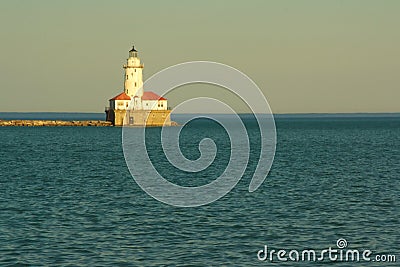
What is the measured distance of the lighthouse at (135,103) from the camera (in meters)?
156

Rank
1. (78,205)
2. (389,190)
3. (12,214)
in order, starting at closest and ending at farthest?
(12,214)
(78,205)
(389,190)

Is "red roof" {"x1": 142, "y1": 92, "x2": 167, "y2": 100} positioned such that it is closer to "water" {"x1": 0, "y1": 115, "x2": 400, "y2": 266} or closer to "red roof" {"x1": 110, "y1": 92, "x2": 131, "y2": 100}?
"red roof" {"x1": 110, "y1": 92, "x2": 131, "y2": 100}

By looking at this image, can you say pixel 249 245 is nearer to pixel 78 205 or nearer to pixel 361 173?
pixel 78 205

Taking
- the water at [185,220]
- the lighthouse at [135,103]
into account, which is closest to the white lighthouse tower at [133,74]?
the lighthouse at [135,103]

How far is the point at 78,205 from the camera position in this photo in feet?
127

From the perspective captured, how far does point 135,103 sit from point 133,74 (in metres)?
7.26

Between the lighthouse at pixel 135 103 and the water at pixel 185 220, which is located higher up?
the lighthouse at pixel 135 103

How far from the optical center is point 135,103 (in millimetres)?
159625

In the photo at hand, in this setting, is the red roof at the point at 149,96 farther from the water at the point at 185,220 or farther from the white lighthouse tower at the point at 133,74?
the water at the point at 185,220

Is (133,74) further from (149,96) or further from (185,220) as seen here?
(185,220)

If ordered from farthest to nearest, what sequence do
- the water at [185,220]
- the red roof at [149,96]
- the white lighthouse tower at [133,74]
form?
the red roof at [149,96] < the white lighthouse tower at [133,74] < the water at [185,220]

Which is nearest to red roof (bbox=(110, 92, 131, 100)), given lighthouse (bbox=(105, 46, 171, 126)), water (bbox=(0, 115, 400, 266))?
lighthouse (bbox=(105, 46, 171, 126))

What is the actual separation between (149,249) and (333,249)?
6.99 meters

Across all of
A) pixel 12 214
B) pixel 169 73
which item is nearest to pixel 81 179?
pixel 12 214
